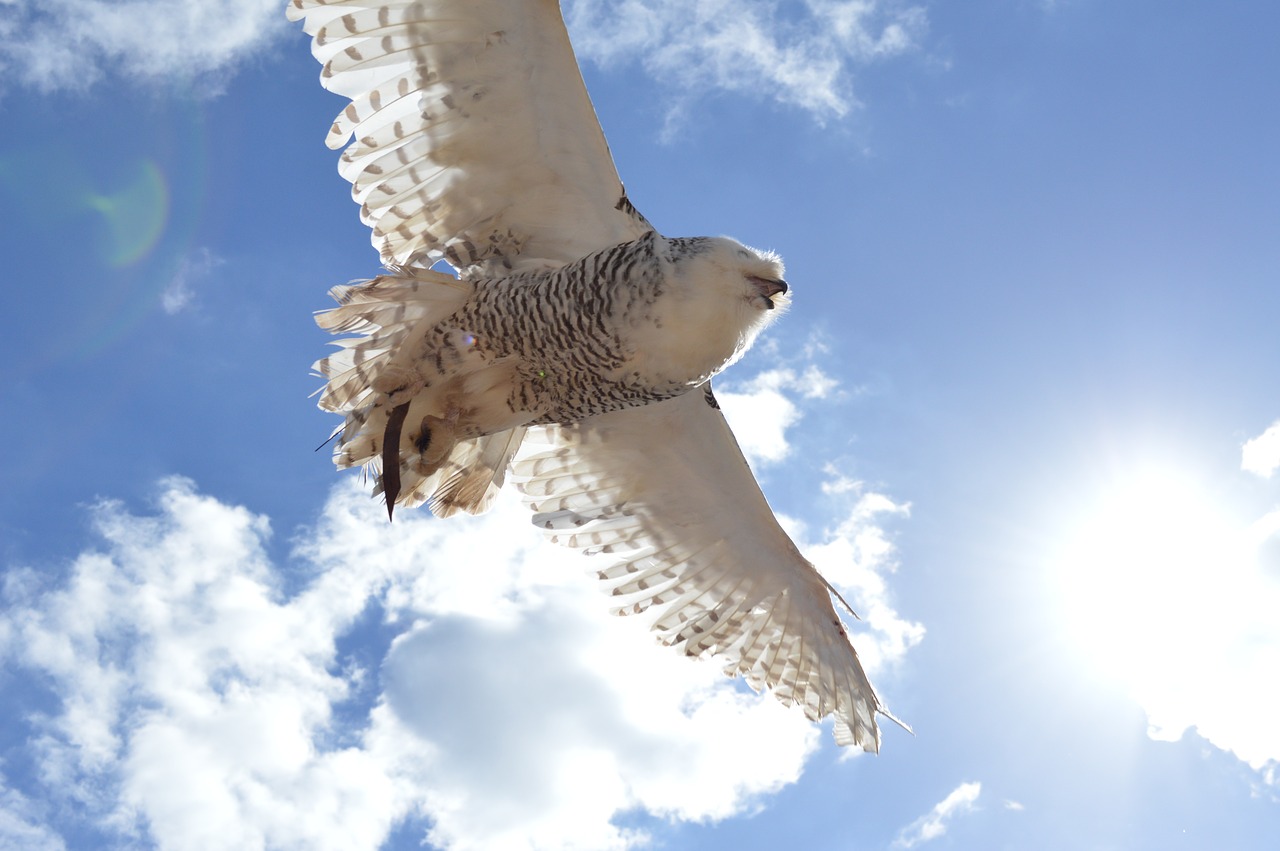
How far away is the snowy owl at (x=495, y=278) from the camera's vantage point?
5.37 m

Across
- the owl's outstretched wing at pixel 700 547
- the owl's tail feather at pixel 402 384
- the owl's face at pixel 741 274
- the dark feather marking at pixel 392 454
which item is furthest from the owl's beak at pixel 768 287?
the dark feather marking at pixel 392 454

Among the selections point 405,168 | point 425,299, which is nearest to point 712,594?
point 425,299

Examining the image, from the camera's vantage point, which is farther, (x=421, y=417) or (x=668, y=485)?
(x=668, y=485)

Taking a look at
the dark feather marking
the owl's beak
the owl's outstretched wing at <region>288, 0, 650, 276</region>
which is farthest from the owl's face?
the dark feather marking

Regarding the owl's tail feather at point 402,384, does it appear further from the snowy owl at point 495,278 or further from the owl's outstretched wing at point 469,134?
the owl's outstretched wing at point 469,134

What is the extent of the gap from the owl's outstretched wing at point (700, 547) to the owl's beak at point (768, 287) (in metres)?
1.75

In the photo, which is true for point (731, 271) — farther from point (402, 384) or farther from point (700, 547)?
point (700, 547)

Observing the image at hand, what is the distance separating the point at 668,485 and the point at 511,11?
336cm

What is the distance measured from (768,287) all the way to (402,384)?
2.09 metres

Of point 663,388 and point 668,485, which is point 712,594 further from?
point 663,388

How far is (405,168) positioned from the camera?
19.3ft

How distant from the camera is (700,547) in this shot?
24.8ft

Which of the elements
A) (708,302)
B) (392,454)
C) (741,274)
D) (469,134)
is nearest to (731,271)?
(741,274)

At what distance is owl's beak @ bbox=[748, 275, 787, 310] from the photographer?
534 centimetres
